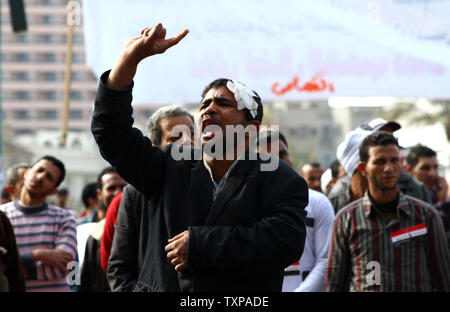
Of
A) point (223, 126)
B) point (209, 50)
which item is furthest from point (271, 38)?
point (223, 126)

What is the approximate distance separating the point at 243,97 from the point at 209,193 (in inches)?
15.0

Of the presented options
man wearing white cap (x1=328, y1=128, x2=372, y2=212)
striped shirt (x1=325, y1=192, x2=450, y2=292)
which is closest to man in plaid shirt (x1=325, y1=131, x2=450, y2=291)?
striped shirt (x1=325, y1=192, x2=450, y2=292)

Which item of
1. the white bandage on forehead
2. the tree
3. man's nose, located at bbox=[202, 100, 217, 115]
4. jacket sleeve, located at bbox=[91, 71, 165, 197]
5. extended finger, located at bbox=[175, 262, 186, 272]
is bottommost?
extended finger, located at bbox=[175, 262, 186, 272]

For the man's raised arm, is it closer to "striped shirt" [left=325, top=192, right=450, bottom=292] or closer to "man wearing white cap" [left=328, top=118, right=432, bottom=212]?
"striped shirt" [left=325, top=192, right=450, bottom=292]

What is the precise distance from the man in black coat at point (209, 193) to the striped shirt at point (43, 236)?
258cm

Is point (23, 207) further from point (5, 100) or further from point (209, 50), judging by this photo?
point (5, 100)

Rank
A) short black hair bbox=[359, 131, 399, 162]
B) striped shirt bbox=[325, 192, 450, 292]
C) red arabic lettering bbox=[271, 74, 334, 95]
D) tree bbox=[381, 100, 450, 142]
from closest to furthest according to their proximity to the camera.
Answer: striped shirt bbox=[325, 192, 450, 292], short black hair bbox=[359, 131, 399, 162], red arabic lettering bbox=[271, 74, 334, 95], tree bbox=[381, 100, 450, 142]

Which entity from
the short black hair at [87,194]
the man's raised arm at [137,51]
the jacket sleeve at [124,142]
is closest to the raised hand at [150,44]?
the man's raised arm at [137,51]

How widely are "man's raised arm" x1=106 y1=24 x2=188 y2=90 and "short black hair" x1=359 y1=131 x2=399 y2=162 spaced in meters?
2.37

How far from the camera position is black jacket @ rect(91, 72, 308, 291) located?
2.70m

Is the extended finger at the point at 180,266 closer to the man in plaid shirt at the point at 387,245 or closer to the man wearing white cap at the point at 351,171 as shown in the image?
the man in plaid shirt at the point at 387,245

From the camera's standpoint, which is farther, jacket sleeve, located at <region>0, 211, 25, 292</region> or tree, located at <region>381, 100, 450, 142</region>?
tree, located at <region>381, 100, 450, 142</region>

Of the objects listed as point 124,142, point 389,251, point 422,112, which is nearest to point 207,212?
point 124,142

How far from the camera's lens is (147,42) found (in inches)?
105
